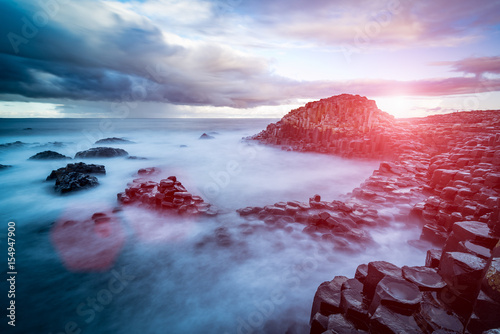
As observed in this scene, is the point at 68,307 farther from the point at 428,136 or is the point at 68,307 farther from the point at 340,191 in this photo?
the point at 428,136

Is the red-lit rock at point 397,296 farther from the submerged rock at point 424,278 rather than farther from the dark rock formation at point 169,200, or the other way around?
the dark rock formation at point 169,200

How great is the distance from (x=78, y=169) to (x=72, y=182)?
4.08 meters

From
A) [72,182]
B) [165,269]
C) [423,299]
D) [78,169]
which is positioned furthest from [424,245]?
[78,169]

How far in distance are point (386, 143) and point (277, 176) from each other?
15.1 meters

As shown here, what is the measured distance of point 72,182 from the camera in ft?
44.6

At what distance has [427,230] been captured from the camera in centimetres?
805

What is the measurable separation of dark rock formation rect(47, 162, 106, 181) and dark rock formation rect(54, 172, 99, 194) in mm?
1273

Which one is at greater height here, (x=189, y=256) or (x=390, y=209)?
(x=390, y=209)

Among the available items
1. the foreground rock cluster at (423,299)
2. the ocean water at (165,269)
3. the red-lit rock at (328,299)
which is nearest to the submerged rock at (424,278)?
the foreground rock cluster at (423,299)

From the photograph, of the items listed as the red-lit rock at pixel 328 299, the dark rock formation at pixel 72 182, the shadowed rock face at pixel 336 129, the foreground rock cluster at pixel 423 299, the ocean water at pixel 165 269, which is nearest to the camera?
the foreground rock cluster at pixel 423 299

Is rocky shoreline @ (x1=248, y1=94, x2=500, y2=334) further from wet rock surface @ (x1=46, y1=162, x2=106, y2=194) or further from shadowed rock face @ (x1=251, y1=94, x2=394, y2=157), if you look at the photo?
wet rock surface @ (x1=46, y1=162, x2=106, y2=194)

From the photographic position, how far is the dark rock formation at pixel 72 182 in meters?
13.3

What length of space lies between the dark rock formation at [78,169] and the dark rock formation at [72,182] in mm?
1273

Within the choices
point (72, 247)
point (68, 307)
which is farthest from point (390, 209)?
point (72, 247)
